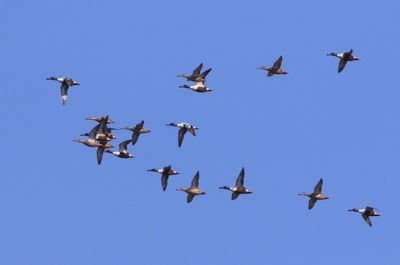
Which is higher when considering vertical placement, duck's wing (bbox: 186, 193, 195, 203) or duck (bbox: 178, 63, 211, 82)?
duck (bbox: 178, 63, 211, 82)

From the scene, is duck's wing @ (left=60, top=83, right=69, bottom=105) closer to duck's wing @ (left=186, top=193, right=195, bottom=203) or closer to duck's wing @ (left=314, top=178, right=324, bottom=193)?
duck's wing @ (left=186, top=193, right=195, bottom=203)

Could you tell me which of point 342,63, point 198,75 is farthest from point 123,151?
point 342,63

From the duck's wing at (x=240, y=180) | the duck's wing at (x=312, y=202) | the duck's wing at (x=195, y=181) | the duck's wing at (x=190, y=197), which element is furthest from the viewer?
the duck's wing at (x=195, y=181)

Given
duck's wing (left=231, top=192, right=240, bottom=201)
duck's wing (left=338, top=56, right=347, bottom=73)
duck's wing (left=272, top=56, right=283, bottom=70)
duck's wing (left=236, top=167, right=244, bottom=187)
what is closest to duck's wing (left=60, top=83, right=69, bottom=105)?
duck's wing (left=236, top=167, right=244, bottom=187)

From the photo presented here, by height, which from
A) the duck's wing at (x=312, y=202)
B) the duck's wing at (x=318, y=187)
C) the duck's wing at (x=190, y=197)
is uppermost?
the duck's wing at (x=318, y=187)

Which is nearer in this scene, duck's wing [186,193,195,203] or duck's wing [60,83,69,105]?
duck's wing [60,83,69,105]

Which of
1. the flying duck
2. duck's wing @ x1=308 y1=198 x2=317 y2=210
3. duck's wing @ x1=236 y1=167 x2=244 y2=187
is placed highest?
the flying duck

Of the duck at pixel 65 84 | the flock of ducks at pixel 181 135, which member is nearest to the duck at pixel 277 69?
the flock of ducks at pixel 181 135

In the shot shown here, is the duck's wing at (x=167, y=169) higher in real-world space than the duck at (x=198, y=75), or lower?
lower

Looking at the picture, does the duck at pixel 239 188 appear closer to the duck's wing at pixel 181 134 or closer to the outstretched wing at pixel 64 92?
the duck's wing at pixel 181 134

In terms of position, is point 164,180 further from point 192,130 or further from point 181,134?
point 192,130

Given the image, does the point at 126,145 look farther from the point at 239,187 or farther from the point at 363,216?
the point at 363,216

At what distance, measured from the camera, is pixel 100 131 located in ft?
407

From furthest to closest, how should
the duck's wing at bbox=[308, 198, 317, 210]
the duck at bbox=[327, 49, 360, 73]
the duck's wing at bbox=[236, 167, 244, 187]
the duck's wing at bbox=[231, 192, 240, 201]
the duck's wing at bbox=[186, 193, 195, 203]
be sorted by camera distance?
the duck's wing at bbox=[186, 193, 195, 203] → the duck's wing at bbox=[231, 192, 240, 201] → the duck's wing at bbox=[236, 167, 244, 187] → the duck's wing at bbox=[308, 198, 317, 210] → the duck at bbox=[327, 49, 360, 73]
